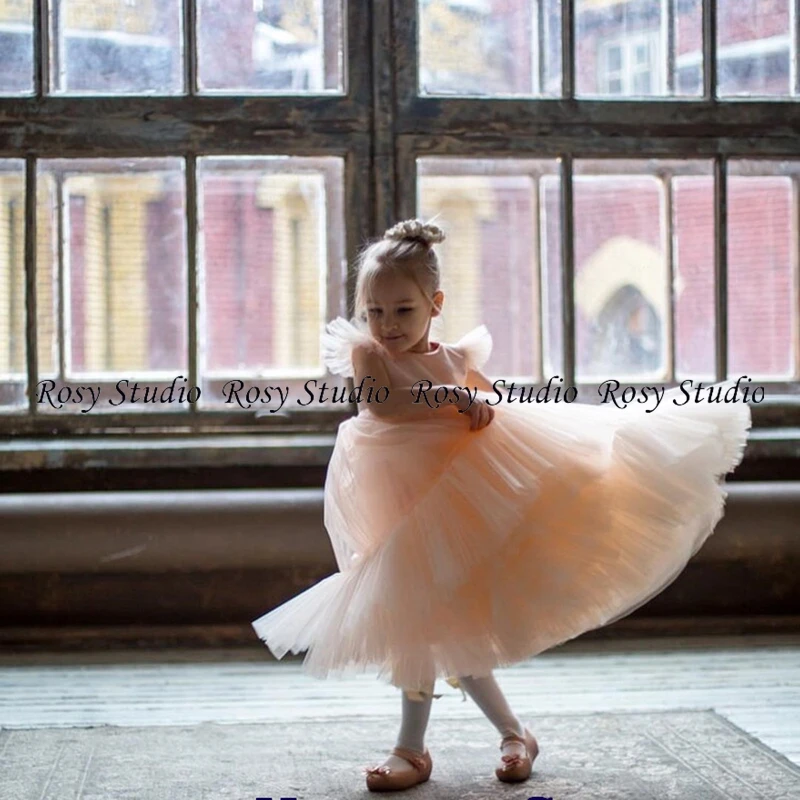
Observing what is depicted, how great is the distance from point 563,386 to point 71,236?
1.46 m

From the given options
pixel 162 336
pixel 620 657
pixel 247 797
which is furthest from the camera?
pixel 162 336

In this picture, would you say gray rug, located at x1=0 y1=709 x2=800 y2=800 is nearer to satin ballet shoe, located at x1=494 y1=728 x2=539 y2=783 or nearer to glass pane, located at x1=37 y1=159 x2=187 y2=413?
satin ballet shoe, located at x1=494 y1=728 x2=539 y2=783

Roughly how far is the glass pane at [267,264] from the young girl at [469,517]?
1185 mm

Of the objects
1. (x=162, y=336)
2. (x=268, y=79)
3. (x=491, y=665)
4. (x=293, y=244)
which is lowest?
(x=491, y=665)

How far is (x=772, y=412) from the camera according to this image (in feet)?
12.4

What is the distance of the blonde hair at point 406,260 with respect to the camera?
245 centimetres

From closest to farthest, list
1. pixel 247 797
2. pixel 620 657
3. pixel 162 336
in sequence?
pixel 247 797, pixel 620 657, pixel 162 336

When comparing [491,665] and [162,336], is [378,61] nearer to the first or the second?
[162,336]

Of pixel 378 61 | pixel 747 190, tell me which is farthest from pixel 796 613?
pixel 378 61

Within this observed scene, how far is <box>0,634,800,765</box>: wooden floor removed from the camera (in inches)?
114

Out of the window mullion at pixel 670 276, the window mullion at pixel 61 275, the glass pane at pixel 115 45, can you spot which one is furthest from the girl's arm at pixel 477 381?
the glass pane at pixel 115 45

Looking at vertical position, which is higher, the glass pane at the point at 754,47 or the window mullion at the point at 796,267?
the glass pane at the point at 754,47

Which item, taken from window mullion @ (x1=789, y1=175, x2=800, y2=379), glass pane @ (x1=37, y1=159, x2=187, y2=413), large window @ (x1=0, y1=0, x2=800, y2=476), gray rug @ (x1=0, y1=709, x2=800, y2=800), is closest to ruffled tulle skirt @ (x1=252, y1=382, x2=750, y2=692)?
gray rug @ (x1=0, y1=709, x2=800, y2=800)

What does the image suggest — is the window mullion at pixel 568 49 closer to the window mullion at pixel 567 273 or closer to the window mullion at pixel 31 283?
the window mullion at pixel 567 273
